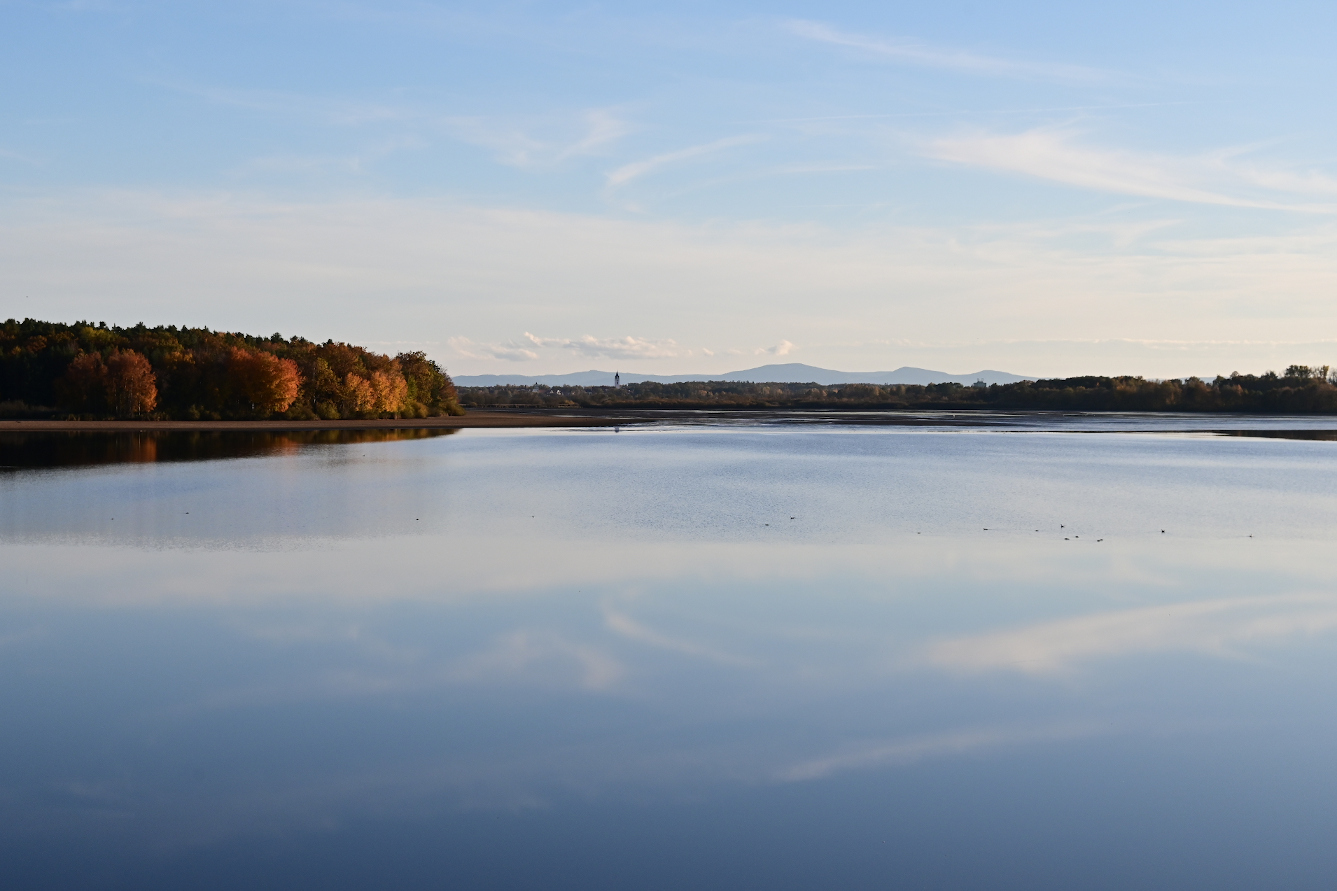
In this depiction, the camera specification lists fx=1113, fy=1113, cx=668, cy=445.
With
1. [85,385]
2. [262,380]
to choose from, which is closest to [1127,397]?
[262,380]

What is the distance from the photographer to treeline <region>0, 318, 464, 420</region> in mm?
50312

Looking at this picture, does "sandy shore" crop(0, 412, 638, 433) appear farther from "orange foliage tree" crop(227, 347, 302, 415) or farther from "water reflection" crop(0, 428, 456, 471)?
"water reflection" crop(0, 428, 456, 471)

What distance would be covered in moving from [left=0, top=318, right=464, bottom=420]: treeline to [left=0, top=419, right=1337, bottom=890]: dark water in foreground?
1495 inches

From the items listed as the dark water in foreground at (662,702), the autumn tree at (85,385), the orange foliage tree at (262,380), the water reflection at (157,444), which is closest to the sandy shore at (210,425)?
the orange foliage tree at (262,380)

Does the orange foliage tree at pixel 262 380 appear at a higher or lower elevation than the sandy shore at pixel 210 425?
higher

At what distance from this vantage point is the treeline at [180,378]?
50312mm

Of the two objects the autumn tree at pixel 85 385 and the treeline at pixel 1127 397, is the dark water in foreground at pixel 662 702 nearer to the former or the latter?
the autumn tree at pixel 85 385

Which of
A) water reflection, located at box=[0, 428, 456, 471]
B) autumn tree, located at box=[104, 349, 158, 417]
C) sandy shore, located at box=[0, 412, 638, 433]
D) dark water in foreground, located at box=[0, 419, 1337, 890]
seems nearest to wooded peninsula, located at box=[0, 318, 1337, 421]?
autumn tree, located at box=[104, 349, 158, 417]

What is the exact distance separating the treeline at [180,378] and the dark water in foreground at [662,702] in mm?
37963

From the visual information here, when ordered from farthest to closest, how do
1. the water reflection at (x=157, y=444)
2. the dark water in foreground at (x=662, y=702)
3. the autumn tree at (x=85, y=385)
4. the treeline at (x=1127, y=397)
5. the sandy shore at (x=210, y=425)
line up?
the treeline at (x=1127, y=397) → the autumn tree at (x=85, y=385) → the sandy shore at (x=210, y=425) → the water reflection at (x=157, y=444) → the dark water in foreground at (x=662, y=702)

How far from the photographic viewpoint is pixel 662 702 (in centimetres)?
702

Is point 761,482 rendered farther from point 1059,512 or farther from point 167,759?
point 167,759

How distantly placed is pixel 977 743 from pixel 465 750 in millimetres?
2866

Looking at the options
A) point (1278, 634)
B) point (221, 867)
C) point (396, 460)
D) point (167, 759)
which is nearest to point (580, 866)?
point (221, 867)
